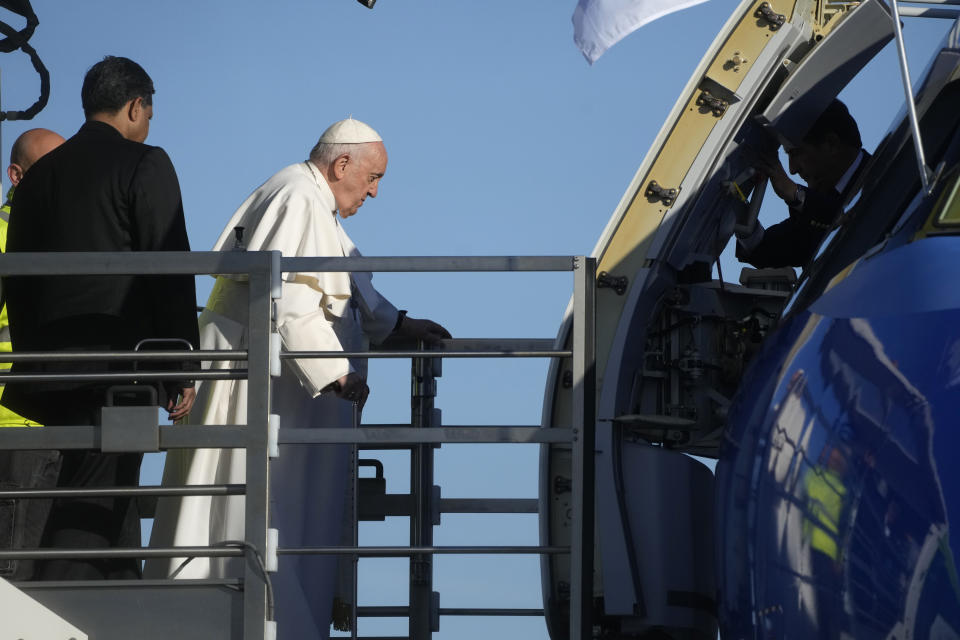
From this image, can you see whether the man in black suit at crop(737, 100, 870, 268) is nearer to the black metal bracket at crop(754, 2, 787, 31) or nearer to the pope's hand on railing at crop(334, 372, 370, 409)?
the black metal bracket at crop(754, 2, 787, 31)

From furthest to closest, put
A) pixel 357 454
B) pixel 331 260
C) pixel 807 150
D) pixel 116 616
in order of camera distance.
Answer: pixel 357 454
pixel 807 150
pixel 331 260
pixel 116 616

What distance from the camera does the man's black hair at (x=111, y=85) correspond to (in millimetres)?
4949

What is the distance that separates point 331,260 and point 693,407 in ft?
4.71

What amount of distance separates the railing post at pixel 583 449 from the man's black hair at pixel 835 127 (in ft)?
4.30

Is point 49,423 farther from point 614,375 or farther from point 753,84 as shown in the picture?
point 753,84

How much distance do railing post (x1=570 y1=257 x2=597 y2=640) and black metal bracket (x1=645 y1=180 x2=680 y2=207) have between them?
0.68 metres

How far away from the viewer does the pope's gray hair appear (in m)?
6.14

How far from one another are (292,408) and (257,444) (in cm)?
178

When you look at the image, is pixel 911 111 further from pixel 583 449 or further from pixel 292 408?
pixel 292 408

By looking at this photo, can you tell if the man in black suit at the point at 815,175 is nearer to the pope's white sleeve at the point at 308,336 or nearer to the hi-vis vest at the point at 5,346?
the pope's white sleeve at the point at 308,336

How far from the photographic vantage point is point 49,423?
14.8 feet

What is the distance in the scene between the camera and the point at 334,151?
6.14m

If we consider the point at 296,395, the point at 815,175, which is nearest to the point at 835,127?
the point at 815,175

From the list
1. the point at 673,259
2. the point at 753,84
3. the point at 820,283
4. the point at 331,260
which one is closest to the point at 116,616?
the point at 331,260
